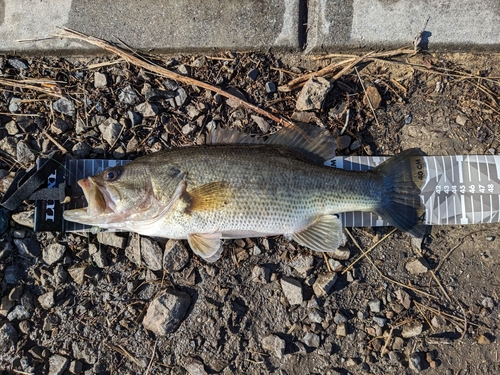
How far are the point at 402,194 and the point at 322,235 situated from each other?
3.03 feet

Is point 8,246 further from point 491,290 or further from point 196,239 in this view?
point 491,290

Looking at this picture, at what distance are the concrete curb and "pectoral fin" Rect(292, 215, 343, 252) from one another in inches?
74.6

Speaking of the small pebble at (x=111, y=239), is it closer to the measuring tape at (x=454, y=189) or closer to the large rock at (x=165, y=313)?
the large rock at (x=165, y=313)

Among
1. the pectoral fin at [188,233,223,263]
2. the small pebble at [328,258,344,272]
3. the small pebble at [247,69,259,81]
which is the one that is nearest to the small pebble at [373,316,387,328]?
the small pebble at [328,258,344,272]

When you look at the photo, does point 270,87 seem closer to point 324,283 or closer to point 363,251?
point 363,251

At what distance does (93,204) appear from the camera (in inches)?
124

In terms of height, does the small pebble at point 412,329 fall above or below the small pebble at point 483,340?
above

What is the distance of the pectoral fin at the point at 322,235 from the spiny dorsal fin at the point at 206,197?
2.74ft

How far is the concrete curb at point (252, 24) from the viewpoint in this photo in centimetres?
392

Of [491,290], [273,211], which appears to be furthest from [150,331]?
[491,290]

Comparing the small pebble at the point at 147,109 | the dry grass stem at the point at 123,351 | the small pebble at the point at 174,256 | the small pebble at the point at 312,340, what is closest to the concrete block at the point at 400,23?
the small pebble at the point at 147,109

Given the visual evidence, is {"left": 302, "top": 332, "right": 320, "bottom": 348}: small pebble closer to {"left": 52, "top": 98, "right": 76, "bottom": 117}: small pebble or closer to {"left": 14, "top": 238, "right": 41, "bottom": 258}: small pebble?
{"left": 14, "top": 238, "right": 41, "bottom": 258}: small pebble

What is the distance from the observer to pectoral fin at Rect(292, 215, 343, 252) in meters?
3.53

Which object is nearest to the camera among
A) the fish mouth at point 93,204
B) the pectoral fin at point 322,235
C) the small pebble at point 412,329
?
the fish mouth at point 93,204
